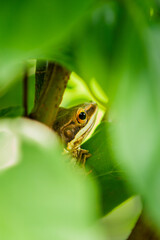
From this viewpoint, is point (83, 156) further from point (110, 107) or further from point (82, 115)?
point (110, 107)

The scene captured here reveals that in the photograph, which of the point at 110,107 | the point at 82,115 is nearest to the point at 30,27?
the point at 110,107

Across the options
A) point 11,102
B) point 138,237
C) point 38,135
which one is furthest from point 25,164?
point 138,237

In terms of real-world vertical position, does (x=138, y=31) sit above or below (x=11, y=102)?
above

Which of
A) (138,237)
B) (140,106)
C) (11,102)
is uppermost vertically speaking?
(140,106)

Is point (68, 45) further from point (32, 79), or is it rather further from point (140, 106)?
point (32, 79)

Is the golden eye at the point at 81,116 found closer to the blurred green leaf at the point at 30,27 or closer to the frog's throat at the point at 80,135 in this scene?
the frog's throat at the point at 80,135

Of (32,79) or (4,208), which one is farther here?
(32,79)
